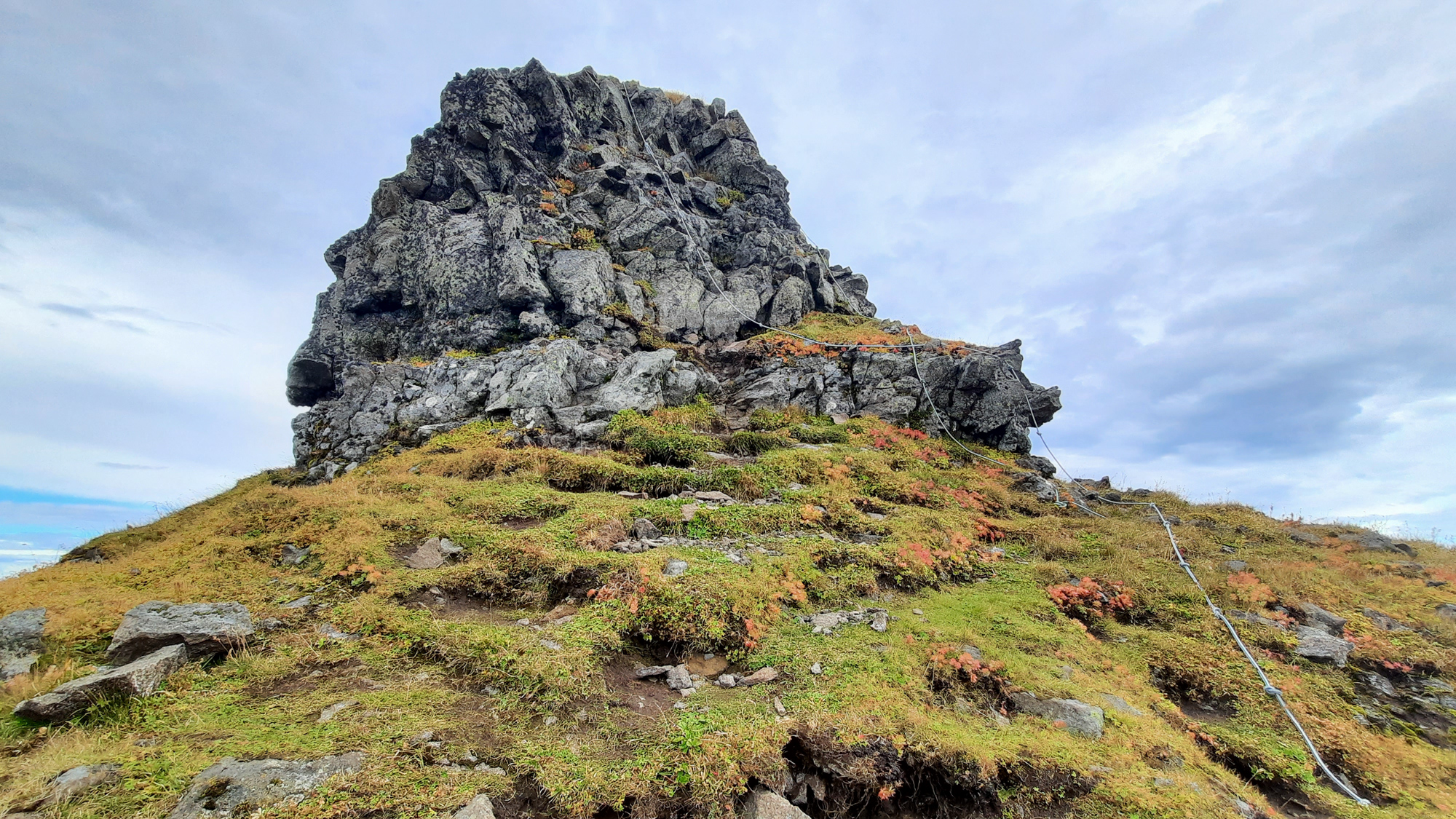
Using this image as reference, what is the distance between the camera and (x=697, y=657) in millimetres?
7758

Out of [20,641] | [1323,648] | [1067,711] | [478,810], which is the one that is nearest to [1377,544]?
[1323,648]

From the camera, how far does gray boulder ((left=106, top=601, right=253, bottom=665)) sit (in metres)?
5.94

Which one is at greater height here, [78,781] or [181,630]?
[181,630]

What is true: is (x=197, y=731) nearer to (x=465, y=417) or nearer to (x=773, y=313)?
(x=465, y=417)

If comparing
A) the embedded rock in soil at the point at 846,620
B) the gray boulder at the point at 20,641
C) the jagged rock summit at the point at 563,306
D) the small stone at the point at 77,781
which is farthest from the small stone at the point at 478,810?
the jagged rock summit at the point at 563,306

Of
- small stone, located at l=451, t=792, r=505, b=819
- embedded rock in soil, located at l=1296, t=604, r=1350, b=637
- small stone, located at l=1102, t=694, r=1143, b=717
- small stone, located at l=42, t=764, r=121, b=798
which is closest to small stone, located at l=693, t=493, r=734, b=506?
small stone, located at l=1102, t=694, r=1143, b=717

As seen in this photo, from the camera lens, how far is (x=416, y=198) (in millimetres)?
28734

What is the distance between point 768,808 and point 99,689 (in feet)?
22.0

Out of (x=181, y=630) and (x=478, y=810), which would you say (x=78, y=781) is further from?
(x=478, y=810)

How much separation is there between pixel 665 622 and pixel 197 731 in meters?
5.09

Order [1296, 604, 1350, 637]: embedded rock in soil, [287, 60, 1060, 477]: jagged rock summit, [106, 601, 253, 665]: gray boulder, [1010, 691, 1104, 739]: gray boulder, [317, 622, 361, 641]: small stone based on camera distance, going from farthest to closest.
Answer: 1. [287, 60, 1060, 477]: jagged rock summit
2. [1296, 604, 1350, 637]: embedded rock in soil
3. [317, 622, 361, 641]: small stone
4. [1010, 691, 1104, 739]: gray boulder
5. [106, 601, 253, 665]: gray boulder

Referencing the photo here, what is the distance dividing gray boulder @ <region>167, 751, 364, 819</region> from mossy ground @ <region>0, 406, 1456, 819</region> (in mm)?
165

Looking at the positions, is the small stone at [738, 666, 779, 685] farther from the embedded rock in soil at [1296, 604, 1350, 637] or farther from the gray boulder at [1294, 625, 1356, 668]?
the embedded rock in soil at [1296, 604, 1350, 637]

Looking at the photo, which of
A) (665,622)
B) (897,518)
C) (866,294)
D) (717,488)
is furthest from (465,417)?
(866,294)
